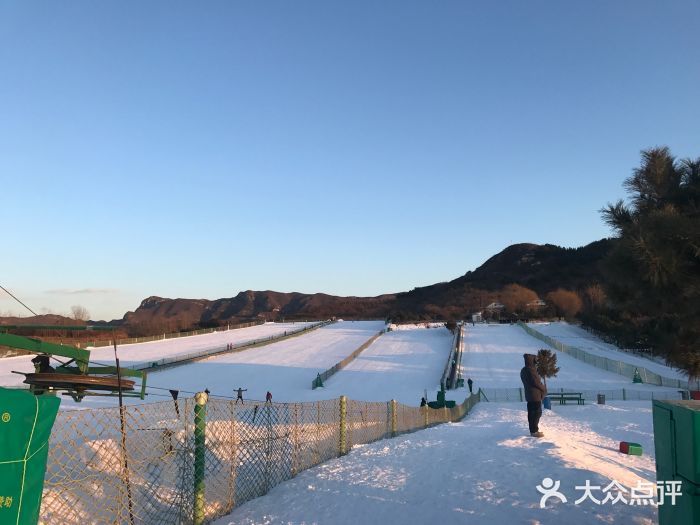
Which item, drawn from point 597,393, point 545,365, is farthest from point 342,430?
point 545,365

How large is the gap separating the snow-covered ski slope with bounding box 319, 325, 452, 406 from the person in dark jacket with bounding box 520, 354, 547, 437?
21934 mm

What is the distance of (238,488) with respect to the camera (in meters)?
6.91

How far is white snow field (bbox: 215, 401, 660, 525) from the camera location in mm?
5766

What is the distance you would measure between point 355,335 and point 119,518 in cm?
6918

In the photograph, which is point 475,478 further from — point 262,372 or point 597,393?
point 262,372

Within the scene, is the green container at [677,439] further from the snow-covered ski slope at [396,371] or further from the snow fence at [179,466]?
the snow-covered ski slope at [396,371]

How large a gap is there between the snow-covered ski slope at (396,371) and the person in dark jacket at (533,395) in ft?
72.0

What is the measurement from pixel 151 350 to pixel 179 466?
56617mm

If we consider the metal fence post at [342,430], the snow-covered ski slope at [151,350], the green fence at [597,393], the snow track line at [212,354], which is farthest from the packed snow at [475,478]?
the snow-covered ski slope at [151,350]

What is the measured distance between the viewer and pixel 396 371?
45.1 m

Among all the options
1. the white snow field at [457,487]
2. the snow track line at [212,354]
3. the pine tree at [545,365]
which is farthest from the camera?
the snow track line at [212,354]

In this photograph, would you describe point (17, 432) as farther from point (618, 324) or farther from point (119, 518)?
point (618, 324)

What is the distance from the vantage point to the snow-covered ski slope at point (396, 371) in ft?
120

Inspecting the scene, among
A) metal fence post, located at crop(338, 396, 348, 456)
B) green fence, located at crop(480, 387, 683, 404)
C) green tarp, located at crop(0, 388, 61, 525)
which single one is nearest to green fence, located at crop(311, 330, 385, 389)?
green fence, located at crop(480, 387, 683, 404)
